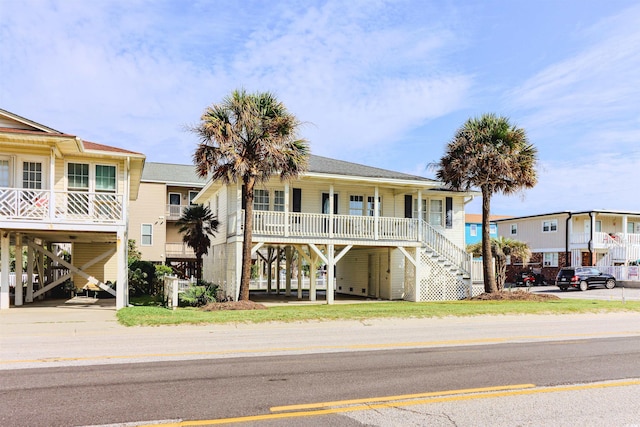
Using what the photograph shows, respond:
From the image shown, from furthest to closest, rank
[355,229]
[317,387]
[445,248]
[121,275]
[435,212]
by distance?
[435,212] → [445,248] → [355,229] → [121,275] → [317,387]

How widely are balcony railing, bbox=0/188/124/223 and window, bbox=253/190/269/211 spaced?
21.6ft

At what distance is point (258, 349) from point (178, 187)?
3486 centimetres

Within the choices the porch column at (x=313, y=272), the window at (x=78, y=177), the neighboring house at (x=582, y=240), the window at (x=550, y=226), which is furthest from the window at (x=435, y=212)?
the window at (x=550, y=226)

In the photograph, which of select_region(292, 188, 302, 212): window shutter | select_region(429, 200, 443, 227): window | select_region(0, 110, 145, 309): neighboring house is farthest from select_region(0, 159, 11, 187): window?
select_region(429, 200, 443, 227): window

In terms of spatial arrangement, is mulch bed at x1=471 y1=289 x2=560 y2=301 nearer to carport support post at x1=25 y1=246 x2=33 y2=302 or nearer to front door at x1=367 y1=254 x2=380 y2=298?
front door at x1=367 y1=254 x2=380 y2=298

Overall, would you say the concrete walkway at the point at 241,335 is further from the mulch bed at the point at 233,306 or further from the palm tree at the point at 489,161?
the palm tree at the point at 489,161

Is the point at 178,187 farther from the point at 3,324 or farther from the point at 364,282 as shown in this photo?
the point at 3,324

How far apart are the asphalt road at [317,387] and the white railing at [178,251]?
34864 mm

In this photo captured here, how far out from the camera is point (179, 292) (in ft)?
68.8

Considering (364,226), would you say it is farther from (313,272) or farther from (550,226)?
A: (550,226)

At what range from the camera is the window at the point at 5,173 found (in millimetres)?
19797

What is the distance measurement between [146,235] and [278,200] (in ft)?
66.1

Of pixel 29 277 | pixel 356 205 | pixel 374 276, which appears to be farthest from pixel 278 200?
pixel 29 277

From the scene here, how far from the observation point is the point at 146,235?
4216cm
